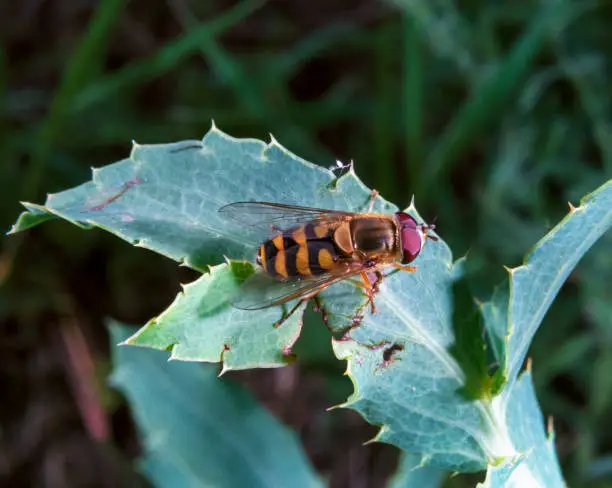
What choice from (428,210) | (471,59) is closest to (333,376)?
(428,210)

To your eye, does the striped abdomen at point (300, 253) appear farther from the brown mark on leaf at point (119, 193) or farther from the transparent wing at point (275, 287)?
the brown mark on leaf at point (119, 193)

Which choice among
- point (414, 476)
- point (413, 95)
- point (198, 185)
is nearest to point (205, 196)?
point (198, 185)

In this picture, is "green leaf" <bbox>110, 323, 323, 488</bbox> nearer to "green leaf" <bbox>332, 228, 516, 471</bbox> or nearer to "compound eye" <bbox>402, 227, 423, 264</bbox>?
"green leaf" <bbox>332, 228, 516, 471</bbox>

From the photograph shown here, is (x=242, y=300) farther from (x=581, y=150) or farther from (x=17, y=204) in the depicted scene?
(x=581, y=150)

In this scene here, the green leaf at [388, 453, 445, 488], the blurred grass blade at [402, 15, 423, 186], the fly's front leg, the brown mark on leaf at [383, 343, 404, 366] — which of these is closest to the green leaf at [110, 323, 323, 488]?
the green leaf at [388, 453, 445, 488]

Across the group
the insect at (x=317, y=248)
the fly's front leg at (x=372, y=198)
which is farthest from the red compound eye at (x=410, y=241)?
the fly's front leg at (x=372, y=198)

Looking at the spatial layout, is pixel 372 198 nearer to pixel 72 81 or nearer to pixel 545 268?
pixel 545 268
